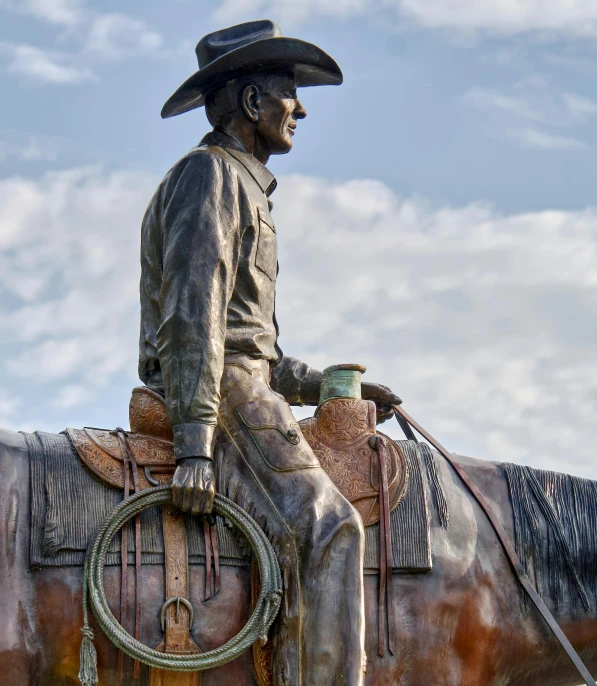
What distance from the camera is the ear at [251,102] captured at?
25.0ft

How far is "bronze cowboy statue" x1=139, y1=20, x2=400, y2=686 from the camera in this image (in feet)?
21.5

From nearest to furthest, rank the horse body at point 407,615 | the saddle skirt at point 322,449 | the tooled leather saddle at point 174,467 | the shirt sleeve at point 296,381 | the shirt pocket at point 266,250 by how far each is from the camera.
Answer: the horse body at point 407,615, the tooled leather saddle at point 174,467, the saddle skirt at point 322,449, the shirt pocket at point 266,250, the shirt sleeve at point 296,381

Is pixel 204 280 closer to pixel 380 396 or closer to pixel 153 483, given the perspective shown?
pixel 153 483

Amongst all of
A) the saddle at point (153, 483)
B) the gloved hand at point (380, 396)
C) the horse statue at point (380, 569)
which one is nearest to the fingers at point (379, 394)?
the gloved hand at point (380, 396)

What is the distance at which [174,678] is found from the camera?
21.4 ft

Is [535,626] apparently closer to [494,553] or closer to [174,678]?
[494,553]

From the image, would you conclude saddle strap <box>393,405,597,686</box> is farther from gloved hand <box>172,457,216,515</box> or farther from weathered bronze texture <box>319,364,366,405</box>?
gloved hand <box>172,457,216,515</box>

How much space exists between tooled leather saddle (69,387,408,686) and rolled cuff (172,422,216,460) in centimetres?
26

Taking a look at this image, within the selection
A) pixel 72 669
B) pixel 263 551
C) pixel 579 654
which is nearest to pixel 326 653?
pixel 263 551

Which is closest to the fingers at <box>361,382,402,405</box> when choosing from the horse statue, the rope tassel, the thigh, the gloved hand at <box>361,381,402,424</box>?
the gloved hand at <box>361,381,402,424</box>

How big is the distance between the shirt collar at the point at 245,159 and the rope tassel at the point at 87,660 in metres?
2.58

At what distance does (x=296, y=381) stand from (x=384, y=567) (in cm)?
150

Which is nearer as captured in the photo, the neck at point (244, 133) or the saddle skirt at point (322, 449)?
the saddle skirt at point (322, 449)

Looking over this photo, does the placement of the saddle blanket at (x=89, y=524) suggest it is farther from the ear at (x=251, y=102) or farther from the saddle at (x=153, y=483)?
the ear at (x=251, y=102)
